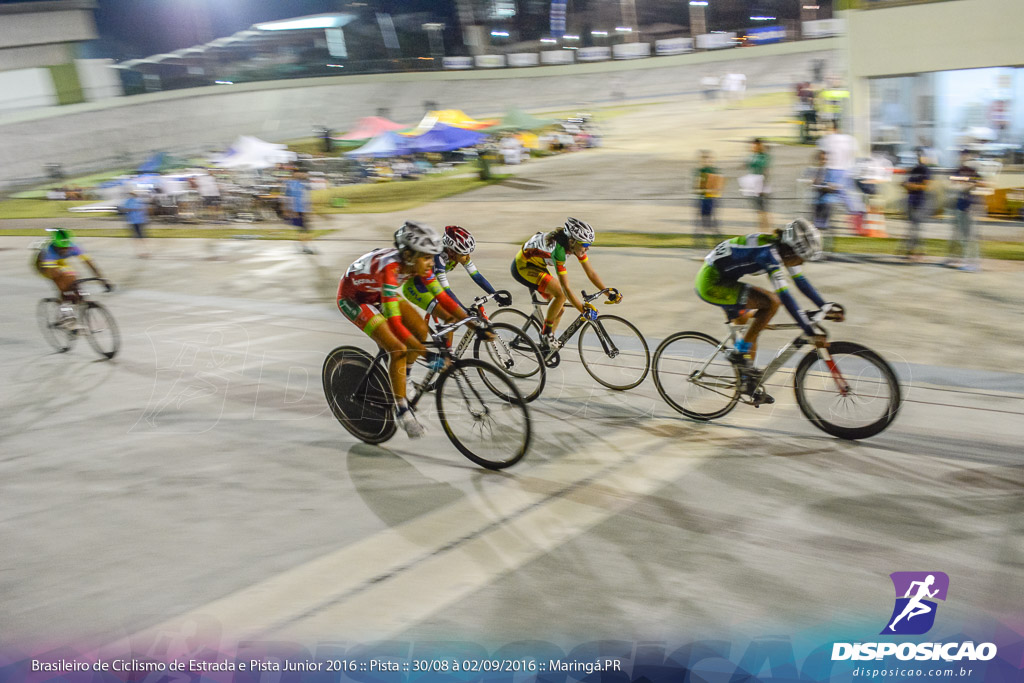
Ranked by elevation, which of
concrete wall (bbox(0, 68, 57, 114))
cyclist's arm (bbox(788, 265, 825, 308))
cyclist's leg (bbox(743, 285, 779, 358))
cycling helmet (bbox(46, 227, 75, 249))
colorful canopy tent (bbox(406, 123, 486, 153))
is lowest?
cyclist's leg (bbox(743, 285, 779, 358))

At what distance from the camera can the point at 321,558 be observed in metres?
4.42

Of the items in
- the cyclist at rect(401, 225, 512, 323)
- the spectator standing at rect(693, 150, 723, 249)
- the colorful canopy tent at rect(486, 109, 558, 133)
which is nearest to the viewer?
the cyclist at rect(401, 225, 512, 323)

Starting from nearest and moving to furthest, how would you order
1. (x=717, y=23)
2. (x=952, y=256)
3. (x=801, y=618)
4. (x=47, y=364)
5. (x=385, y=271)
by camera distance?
(x=801, y=618)
(x=385, y=271)
(x=47, y=364)
(x=952, y=256)
(x=717, y=23)

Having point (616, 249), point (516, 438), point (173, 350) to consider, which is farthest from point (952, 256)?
point (173, 350)

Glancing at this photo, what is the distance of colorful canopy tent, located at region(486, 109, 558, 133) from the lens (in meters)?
30.2

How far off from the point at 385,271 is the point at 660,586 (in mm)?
2765

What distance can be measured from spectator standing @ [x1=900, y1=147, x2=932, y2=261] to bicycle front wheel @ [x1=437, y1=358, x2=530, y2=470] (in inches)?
315

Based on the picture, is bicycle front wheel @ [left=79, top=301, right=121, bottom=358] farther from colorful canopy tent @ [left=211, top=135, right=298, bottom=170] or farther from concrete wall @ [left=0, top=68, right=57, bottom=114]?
concrete wall @ [left=0, top=68, right=57, bottom=114]

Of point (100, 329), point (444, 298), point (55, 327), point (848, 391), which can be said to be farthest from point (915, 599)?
point (55, 327)

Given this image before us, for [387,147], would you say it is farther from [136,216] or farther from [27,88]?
[27,88]

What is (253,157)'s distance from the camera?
29.3 metres

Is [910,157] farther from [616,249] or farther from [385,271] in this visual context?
[385,271]

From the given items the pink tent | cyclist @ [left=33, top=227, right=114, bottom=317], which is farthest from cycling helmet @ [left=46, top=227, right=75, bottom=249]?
the pink tent

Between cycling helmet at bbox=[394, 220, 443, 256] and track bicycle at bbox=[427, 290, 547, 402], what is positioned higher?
cycling helmet at bbox=[394, 220, 443, 256]
